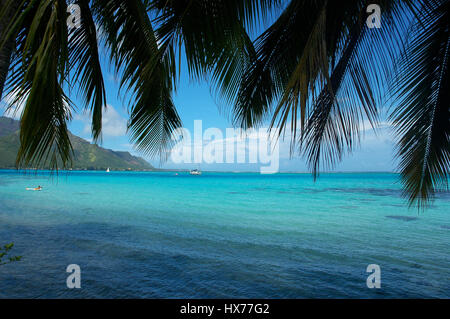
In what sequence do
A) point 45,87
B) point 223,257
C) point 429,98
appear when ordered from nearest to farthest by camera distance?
point 45,87, point 429,98, point 223,257

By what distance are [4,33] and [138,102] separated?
1.30 meters

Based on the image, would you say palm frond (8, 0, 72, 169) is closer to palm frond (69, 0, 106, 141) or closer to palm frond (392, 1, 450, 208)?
palm frond (69, 0, 106, 141)

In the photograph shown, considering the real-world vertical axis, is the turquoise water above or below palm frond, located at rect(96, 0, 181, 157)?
below

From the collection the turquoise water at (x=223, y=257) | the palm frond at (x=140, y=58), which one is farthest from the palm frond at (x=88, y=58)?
the turquoise water at (x=223, y=257)

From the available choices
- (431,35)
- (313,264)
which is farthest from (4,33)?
(313,264)

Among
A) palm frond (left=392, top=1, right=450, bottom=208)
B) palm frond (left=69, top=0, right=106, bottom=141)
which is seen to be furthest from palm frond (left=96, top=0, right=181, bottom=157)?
palm frond (left=392, top=1, right=450, bottom=208)

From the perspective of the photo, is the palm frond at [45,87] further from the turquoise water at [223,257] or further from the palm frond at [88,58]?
the turquoise water at [223,257]

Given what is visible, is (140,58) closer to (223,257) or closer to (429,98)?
(429,98)

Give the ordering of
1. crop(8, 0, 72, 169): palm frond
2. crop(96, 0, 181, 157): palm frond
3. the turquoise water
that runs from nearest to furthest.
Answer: crop(8, 0, 72, 169): palm frond
crop(96, 0, 181, 157): palm frond
the turquoise water

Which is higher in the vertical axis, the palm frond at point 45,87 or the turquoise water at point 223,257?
the palm frond at point 45,87

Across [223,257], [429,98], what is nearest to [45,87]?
[429,98]

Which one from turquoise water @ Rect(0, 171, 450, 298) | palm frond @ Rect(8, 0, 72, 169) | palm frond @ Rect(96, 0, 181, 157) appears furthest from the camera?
turquoise water @ Rect(0, 171, 450, 298)

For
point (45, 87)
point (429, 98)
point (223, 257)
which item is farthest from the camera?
point (223, 257)

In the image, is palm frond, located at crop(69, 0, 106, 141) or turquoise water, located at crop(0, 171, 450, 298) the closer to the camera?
palm frond, located at crop(69, 0, 106, 141)
